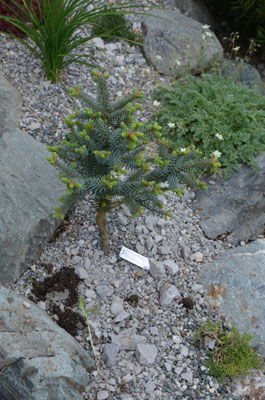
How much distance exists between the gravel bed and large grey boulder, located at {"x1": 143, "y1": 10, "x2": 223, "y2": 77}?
57.8 inches

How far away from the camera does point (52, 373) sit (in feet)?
8.46

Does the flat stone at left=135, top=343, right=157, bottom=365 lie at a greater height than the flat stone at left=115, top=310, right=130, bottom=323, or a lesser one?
lesser

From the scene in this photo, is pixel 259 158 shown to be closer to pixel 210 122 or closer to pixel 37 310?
pixel 210 122

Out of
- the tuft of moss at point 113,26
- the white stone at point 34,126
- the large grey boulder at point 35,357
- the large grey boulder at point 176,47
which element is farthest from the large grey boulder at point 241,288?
the tuft of moss at point 113,26

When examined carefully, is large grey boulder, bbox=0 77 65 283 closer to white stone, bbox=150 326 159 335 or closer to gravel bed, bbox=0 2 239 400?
gravel bed, bbox=0 2 239 400

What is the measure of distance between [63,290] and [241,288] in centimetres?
140

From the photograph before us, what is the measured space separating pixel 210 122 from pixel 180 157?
5.49 feet

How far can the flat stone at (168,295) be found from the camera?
3.42 meters

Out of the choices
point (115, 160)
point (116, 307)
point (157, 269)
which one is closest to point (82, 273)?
point (116, 307)

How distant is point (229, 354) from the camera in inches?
123

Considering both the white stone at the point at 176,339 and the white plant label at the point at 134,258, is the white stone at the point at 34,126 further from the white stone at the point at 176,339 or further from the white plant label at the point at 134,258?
the white stone at the point at 176,339

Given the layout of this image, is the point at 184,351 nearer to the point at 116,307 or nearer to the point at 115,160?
the point at 116,307

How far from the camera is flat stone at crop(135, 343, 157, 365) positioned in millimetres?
3053

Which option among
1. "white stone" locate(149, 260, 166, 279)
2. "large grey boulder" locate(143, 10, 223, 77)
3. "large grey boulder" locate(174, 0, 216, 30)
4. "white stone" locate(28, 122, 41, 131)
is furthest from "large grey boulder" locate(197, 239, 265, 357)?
"large grey boulder" locate(174, 0, 216, 30)
